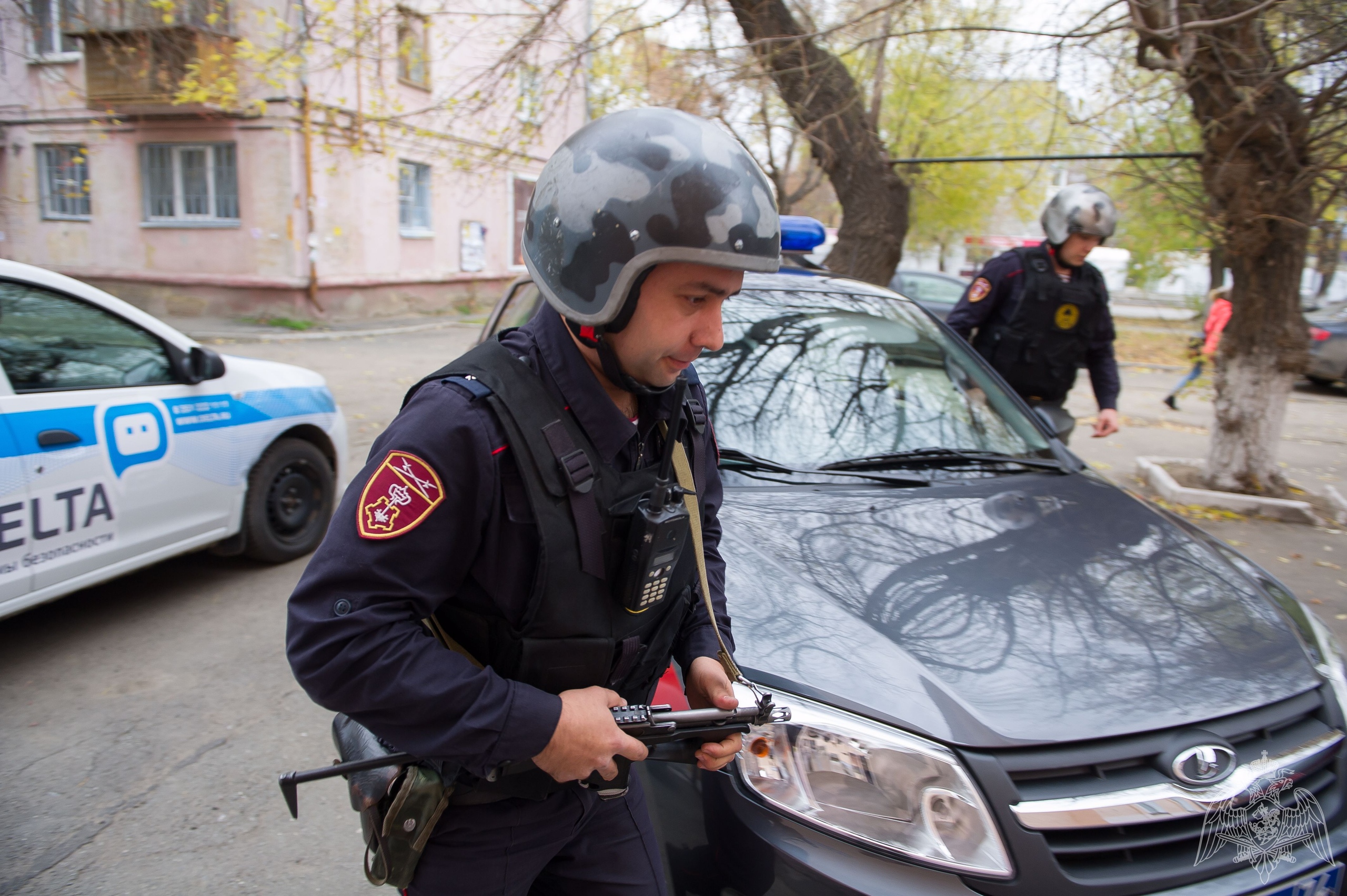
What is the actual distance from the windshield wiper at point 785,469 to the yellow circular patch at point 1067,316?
219 centimetres

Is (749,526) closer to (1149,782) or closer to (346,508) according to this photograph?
(1149,782)

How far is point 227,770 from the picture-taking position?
2934 mm

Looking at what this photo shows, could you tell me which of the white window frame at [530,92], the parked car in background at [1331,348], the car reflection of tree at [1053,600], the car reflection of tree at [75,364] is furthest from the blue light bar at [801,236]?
the parked car in background at [1331,348]

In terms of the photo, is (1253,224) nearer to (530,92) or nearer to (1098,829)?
(530,92)

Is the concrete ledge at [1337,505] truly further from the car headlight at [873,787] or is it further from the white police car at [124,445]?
the white police car at [124,445]

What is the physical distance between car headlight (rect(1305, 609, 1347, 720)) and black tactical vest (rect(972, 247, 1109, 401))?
2289 millimetres

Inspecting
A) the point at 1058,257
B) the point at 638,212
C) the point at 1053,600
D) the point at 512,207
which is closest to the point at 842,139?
the point at 1058,257

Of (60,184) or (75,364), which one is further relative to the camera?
(60,184)

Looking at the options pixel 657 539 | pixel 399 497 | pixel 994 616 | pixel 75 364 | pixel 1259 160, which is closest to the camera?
pixel 399 497

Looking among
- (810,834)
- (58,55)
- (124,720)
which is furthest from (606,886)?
(58,55)

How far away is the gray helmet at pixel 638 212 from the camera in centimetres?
131

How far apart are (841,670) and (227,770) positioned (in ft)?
7.37

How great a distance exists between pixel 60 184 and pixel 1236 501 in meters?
18.0

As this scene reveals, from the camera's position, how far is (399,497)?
1180 millimetres
